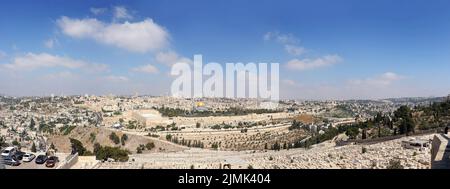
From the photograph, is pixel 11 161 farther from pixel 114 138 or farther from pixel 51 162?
pixel 114 138

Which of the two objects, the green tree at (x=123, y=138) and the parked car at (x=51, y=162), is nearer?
the parked car at (x=51, y=162)

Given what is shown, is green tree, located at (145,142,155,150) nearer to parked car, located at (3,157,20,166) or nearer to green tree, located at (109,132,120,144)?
green tree, located at (109,132,120,144)

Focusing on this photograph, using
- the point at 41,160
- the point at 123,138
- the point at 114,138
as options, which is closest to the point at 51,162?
the point at 41,160

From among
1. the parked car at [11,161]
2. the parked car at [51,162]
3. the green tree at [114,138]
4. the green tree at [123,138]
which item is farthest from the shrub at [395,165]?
the green tree at [114,138]

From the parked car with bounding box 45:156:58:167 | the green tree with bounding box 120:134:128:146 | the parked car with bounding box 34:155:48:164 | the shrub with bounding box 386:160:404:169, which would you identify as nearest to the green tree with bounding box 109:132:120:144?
the green tree with bounding box 120:134:128:146

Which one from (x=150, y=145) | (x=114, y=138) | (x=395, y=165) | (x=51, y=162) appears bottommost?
(x=150, y=145)

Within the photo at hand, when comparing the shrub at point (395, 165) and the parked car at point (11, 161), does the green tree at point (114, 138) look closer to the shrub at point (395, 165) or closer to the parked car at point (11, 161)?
the parked car at point (11, 161)

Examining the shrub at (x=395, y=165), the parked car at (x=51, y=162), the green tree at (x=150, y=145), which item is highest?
the shrub at (x=395, y=165)

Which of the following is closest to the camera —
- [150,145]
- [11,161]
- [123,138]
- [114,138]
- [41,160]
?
[11,161]

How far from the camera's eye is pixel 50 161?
1206 cm

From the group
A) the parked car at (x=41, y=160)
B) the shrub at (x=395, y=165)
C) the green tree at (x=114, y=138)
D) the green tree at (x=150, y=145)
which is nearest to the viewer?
the shrub at (x=395, y=165)

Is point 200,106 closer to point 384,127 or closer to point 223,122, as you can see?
point 223,122
